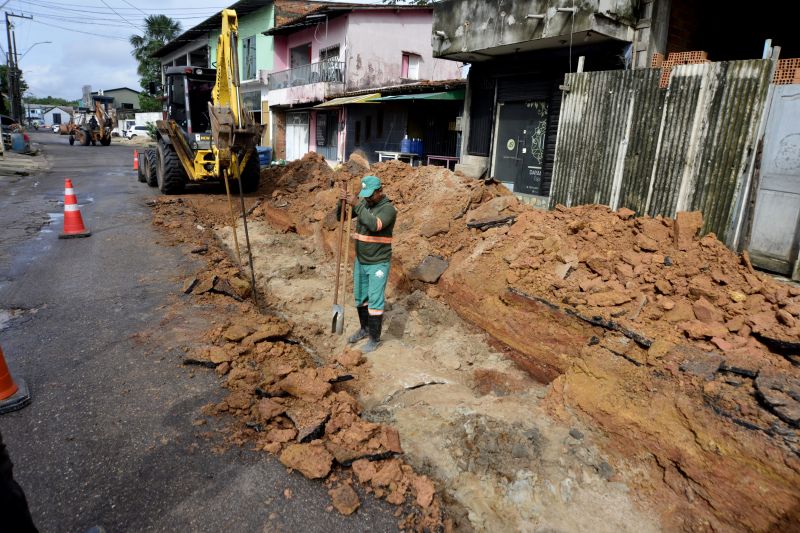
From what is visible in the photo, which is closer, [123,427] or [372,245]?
[123,427]

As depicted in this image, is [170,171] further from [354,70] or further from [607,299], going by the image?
[607,299]

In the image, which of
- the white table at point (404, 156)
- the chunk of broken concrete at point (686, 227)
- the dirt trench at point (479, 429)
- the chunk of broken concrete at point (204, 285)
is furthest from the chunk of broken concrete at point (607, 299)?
the white table at point (404, 156)

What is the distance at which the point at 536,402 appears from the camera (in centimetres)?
451

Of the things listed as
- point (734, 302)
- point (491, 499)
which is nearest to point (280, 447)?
point (491, 499)

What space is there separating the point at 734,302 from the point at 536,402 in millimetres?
2256

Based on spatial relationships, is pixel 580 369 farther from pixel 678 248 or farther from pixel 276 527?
pixel 276 527

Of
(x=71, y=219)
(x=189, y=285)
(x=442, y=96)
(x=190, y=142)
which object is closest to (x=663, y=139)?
(x=189, y=285)

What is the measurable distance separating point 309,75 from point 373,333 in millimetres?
18981

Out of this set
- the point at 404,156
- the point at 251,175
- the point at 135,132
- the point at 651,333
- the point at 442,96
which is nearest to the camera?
the point at 651,333

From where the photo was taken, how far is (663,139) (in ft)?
22.7

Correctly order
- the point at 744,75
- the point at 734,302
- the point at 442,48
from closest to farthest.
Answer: the point at 734,302 → the point at 744,75 → the point at 442,48

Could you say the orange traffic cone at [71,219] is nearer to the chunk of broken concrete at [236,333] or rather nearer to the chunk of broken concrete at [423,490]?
the chunk of broken concrete at [236,333]


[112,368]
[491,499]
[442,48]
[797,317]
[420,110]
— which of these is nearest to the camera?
[491,499]

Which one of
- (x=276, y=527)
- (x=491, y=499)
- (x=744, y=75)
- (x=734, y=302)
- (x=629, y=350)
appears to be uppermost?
(x=744, y=75)
